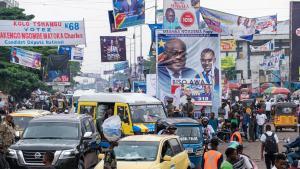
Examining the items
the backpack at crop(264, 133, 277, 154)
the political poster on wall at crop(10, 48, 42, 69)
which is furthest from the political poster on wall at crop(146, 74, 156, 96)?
the backpack at crop(264, 133, 277, 154)

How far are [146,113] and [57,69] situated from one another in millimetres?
50133

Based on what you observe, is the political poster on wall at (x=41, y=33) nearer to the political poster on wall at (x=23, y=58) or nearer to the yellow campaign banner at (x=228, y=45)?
the political poster on wall at (x=23, y=58)

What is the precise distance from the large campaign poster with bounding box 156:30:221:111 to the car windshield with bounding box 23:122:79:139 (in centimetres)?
1322

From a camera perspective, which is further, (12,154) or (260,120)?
(260,120)

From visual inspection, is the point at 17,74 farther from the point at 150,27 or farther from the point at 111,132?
the point at 111,132

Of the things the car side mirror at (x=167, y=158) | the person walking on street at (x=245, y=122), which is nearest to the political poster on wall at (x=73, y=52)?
the person walking on street at (x=245, y=122)

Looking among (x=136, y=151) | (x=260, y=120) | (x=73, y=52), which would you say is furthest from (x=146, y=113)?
(x=73, y=52)

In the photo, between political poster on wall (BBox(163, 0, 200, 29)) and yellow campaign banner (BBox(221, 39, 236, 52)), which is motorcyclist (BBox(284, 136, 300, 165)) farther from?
Answer: yellow campaign banner (BBox(221, 39, 236, 52))

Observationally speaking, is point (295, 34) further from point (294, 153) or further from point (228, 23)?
point (294, 153)

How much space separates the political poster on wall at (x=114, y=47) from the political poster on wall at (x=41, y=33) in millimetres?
9026

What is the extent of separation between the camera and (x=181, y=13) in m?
32.9

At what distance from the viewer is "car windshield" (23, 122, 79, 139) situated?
59.2 ft

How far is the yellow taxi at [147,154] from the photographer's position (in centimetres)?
1377

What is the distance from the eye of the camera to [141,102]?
23.6m
